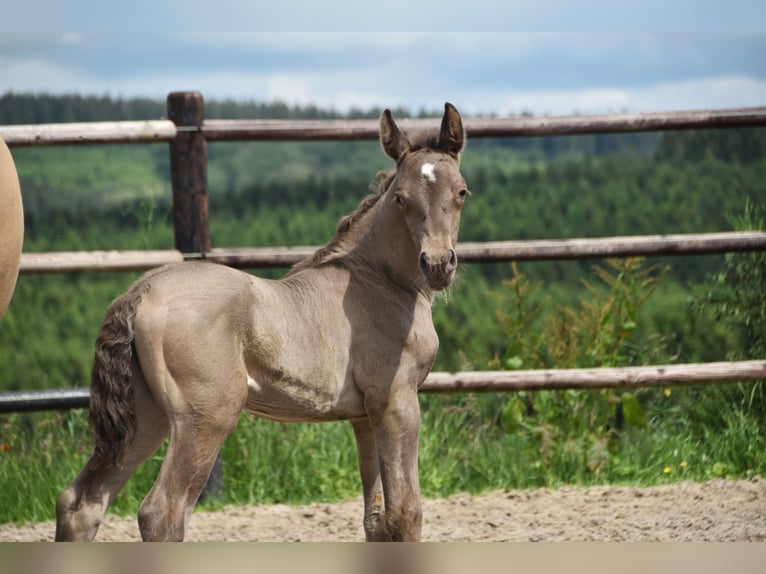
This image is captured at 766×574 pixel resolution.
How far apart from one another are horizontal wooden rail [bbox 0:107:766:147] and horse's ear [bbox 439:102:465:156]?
118cm

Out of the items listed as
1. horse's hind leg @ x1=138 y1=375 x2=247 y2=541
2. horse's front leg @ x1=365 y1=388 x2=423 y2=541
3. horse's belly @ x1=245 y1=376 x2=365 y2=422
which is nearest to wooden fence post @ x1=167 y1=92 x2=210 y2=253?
horse's belly @ x1=245 y1=376 x2=365 y2=422

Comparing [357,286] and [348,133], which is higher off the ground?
[348,133]

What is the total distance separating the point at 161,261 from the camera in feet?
14.6

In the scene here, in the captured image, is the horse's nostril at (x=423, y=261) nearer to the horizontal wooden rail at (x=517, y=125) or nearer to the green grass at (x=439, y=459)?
the horizontal wooden rail at (x=517, y=125)

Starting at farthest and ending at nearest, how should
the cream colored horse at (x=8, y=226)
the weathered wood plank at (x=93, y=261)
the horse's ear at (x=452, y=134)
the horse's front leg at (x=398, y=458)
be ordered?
the weathered wood plank at (x=93, y=261) < the horse's ear at (x=452, y=134) < the horse's front leg at (x=398, y=458) < the cream colored horse at (x=8, y=226)

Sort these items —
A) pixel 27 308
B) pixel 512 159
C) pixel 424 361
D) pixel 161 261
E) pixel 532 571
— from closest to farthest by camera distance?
pixel 532 571, pixel 424 361, pixel 161 261, pixel 27 308, pixel 512 159

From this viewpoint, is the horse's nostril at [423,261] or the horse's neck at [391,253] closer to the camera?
the horse's nostril at [423,261]

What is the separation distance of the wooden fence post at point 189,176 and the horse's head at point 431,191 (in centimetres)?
152

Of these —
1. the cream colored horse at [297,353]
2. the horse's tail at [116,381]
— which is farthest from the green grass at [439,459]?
the horse's tail at [116,381]

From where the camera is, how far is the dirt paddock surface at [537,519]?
411 centimetres

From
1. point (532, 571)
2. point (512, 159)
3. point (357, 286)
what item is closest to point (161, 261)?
point (357, 286)

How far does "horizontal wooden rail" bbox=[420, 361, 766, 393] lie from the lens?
4.58 m

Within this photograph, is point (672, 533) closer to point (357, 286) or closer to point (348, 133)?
point (357, 286)

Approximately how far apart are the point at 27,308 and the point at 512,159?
8.18m
